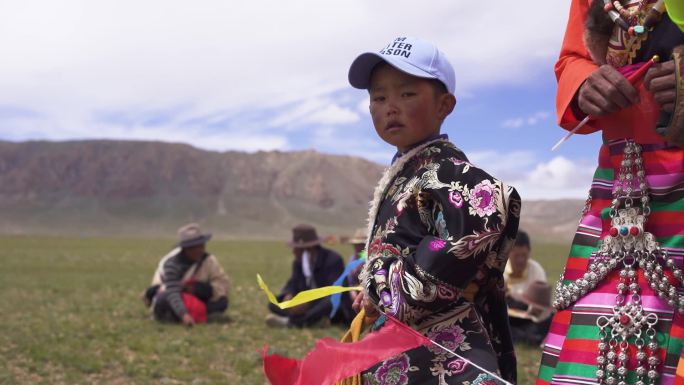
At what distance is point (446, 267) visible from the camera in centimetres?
217

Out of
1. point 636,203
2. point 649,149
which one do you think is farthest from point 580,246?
point 649,149

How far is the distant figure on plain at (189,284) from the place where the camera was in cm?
1052

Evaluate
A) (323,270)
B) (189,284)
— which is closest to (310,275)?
(323,270)

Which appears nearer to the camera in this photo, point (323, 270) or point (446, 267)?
point (446, 267)

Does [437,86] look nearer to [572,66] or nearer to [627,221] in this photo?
[572,66]

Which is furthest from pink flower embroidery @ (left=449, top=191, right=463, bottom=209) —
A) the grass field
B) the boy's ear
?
the grass field

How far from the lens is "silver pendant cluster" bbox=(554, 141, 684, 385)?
70.2 inches

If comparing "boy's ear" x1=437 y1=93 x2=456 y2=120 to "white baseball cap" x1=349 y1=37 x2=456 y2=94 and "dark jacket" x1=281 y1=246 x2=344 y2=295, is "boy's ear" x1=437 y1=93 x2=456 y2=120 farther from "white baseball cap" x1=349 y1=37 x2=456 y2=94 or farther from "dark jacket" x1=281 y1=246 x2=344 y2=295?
"dark jacket" x1=281 y1=246 x2=344 y2=295

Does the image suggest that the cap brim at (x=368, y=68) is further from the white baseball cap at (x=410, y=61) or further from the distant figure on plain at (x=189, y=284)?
the distant figure on plain at (x=189, y=284)

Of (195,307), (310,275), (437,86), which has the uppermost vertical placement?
(437,86)

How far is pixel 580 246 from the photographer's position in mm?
1991

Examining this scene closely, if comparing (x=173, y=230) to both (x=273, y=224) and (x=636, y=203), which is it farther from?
(x=636, y=203)

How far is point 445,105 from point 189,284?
8.62 m

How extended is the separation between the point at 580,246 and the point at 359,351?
73 centimetres
